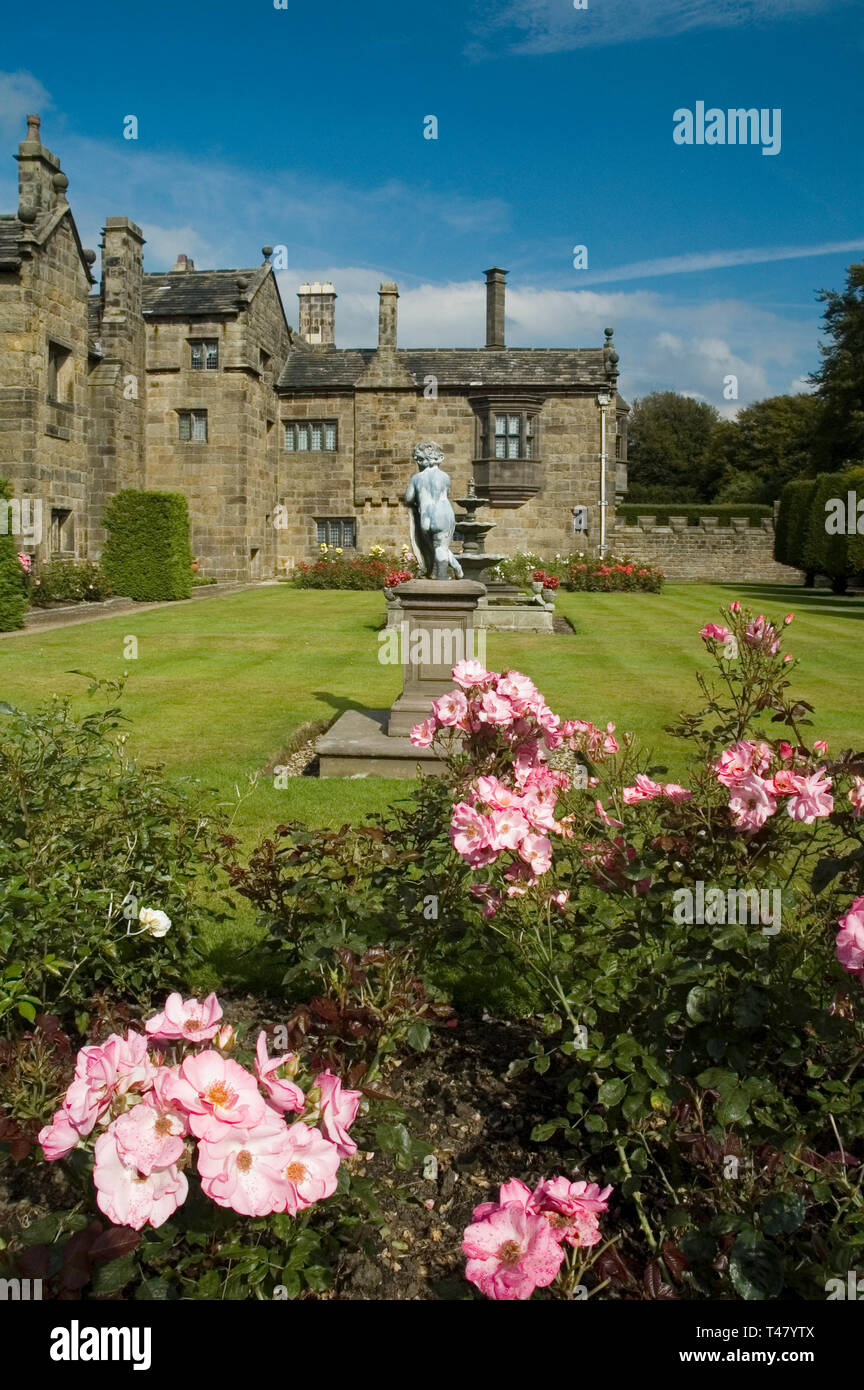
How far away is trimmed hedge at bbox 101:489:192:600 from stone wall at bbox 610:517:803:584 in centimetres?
1762

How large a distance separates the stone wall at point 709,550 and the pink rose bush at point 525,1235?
3540 centimetres

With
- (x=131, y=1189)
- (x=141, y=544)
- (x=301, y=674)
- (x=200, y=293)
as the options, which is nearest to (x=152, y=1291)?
(x=131, y=1189)

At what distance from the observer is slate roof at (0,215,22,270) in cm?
2170

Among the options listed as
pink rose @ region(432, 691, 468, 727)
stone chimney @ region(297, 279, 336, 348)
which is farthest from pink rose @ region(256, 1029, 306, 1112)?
stone chimney @ region(297, 279, 336, 348)

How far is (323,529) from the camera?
3394 centimetres

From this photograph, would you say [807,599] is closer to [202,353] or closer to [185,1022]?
[202,353]

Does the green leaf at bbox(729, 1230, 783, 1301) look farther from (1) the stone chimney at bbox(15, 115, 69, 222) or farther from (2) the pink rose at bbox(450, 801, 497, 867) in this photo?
(1) the stone chimney at bbox(15, 115, 69, 222)

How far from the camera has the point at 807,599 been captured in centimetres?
2827

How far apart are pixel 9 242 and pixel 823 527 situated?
22220 millimetres

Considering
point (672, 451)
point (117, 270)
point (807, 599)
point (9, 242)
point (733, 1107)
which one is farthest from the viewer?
point (672, 451)

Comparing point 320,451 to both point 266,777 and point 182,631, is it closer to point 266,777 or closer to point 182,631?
point 182,631

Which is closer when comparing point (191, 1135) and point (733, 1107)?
point (191, 1135)

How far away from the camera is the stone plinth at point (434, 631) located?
361 inches
